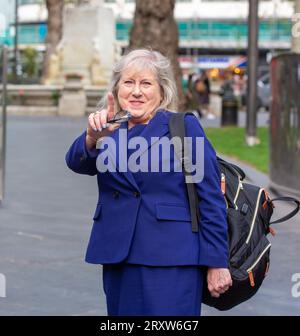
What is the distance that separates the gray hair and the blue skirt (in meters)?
0.67

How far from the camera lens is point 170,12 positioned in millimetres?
22922

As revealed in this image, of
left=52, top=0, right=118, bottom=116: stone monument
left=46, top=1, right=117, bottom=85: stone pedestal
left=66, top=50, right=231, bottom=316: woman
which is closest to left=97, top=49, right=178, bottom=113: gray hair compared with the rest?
left=66, top=50, right=231, bottom=316: woman

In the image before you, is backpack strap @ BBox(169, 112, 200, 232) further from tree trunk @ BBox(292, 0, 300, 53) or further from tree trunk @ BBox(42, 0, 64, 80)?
tree trunk @ BBox(42, 0, 64, 80)

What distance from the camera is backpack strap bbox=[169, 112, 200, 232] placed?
391cm

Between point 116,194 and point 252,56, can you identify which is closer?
point 116,194

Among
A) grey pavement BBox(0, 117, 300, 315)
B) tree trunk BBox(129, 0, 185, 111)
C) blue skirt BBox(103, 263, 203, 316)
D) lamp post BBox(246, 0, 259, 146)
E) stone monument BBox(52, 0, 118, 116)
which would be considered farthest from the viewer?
stone monument BBox(52, 0, 118, 116)

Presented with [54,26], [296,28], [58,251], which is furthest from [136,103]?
[54,26]

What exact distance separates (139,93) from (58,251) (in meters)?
4.32

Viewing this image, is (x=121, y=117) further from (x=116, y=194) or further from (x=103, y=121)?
(x=116, y=194)

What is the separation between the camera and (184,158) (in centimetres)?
392

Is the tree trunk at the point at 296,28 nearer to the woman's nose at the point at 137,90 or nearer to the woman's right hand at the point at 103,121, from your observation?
the woman's nose at the point at 137,90

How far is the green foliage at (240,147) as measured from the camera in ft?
51.0

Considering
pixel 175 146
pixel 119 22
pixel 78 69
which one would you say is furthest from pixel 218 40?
pixel 175 146

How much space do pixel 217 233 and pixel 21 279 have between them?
11.3 ft
